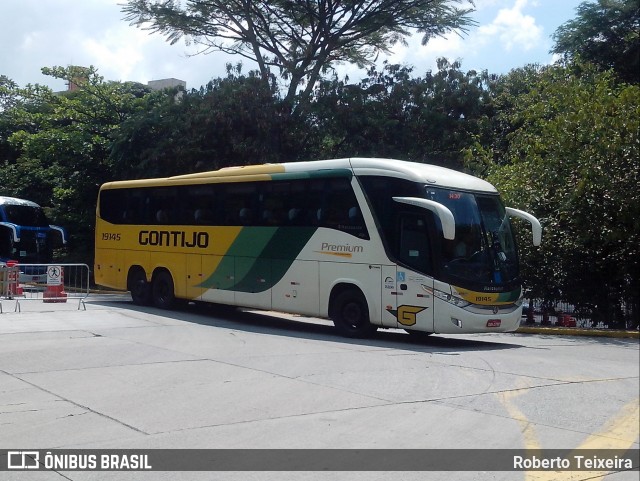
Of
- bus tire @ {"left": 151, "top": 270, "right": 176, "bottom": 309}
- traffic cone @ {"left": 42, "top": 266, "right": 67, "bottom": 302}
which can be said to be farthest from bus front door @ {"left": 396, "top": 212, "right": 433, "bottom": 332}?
traffic cone @ {"left": 42, "top": 266, "right": 67, "bottom": 302}

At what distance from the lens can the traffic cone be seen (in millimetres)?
21328

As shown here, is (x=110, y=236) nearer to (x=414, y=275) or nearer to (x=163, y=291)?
(x=163, y=291)

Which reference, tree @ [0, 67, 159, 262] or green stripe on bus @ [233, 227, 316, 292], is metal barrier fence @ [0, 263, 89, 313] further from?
tree @ [0, 67, 159, 262]

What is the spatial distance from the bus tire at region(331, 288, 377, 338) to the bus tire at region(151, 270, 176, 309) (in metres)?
6.10

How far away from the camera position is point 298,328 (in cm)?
1845

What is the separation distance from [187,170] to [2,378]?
66.0 feet

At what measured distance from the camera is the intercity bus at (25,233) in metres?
35.8

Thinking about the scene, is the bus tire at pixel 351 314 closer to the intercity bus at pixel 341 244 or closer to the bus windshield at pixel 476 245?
the intercity bus at pixel 341 244

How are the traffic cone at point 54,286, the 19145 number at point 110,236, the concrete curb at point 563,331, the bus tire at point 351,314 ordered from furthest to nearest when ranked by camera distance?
the 19145 number at point 110,236 → the traffic cone at point 54,286 → the bus tire at point 351,314 → the concrete curb at point 563,331

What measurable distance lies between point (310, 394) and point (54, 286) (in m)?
13.8

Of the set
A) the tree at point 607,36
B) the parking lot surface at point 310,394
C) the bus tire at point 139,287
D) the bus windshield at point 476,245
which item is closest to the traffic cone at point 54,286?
the bus tire at point 139,287

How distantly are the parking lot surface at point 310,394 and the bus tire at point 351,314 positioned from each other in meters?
0.35

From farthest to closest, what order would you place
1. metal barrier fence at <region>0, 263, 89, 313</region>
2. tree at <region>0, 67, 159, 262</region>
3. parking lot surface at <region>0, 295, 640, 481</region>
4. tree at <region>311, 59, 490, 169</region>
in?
tree at <region>0, 67, 159, 262</region>, tree at <region>311, 59, 490, 169</region>, metal barrier fence at <region>0, 263, 89, 313</region>, parking lot surface at <region>0, 295, 640, 481</region>

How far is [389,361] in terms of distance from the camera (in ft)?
41.2
